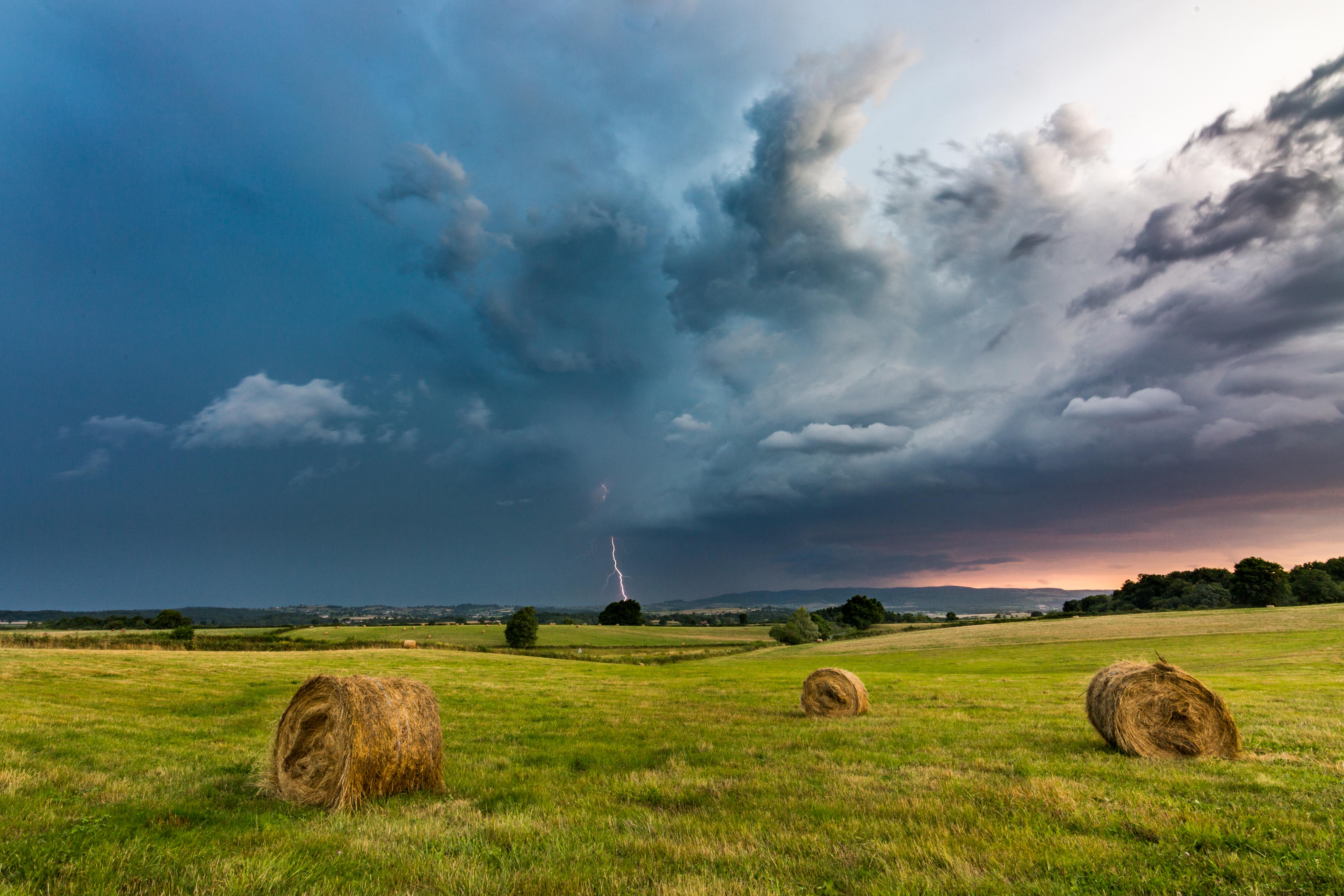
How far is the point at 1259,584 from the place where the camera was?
312 feet

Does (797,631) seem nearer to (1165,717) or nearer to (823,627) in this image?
(823,627)

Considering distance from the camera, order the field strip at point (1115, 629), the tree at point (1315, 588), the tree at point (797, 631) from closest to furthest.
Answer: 1. the field strip at point (1115, 629)
2. the tree at point (1315, 588)
3. the tree at point (797, 631)

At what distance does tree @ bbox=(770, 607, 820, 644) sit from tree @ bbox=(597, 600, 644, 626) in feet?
158

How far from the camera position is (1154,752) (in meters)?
11.8

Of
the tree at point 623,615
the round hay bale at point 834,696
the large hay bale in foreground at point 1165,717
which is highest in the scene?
the large hay bale in foreground at point 1165,717

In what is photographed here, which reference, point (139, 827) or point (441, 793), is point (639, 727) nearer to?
point (441, 793)

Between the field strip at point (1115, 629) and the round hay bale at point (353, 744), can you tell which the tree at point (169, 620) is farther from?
the round hay bale at point (353, 744)

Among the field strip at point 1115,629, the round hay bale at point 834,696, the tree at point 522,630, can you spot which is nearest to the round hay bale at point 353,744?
the round hay bale at point 834,696

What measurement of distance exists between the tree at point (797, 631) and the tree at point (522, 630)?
38.9 metres

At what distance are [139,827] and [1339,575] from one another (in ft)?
510

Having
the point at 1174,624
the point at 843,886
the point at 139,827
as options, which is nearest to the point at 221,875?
the point at 139,827

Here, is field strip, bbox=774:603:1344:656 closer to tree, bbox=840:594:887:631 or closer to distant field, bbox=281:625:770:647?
distant field, bbox=281:625:770:647

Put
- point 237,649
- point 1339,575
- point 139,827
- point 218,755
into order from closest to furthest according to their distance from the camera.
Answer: point 139,827 → point 218,755 → point 237,649 → point 1339,575

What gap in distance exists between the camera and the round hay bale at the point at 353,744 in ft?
29.2
